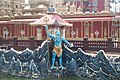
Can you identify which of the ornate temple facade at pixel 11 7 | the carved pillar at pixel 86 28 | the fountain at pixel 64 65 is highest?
the ornate temple facade at pixel 11 7

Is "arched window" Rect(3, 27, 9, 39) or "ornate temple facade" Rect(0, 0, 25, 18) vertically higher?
"ornate temple facade" Rect(0, 0, 25, 18)

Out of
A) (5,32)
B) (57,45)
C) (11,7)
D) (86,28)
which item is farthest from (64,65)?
(11,7)

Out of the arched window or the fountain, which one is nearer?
the fountain

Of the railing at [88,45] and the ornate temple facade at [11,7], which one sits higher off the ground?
the ornate temple facade at [11,7]

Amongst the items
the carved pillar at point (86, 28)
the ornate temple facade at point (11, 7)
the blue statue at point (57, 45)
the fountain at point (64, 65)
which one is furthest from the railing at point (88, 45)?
the ornate temple facade at point (11, 7)

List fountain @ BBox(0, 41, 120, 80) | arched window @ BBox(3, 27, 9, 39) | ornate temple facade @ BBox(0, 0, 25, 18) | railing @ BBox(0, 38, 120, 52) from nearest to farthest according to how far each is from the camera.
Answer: fountain @ BBox(0, 41, 120, 80), railing @ BBox(0, 38, 120, 52), arched window @ BBox(3, 27, 9, 39), ornate temple facade @ BBox(0, 0, 25, 18)

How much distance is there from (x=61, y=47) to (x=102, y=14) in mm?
11291

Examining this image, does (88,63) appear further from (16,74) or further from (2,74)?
(2,74)

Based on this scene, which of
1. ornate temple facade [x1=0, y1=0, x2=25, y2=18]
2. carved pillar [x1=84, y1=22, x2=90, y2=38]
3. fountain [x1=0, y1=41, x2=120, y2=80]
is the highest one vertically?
ornate temple facade [x1=0, y1=0, x2=25, y2=18]

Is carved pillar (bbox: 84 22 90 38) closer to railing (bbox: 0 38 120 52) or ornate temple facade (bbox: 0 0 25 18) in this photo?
Result: railing (bbox: 0 38 120 52)

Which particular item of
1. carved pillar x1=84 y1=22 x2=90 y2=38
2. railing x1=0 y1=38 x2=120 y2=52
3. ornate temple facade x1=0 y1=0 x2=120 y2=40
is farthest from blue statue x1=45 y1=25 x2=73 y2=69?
carved pillar x1=84 y1=22 x2=90 y2=38

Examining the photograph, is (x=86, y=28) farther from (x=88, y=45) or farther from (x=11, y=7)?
(x=11, y=7)

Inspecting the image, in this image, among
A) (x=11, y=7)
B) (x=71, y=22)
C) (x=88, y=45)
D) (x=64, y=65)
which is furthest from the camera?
(x=11, y=7)

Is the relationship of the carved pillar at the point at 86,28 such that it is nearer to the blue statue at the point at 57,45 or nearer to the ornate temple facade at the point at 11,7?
the ornate temple facade at the point at 11,7
